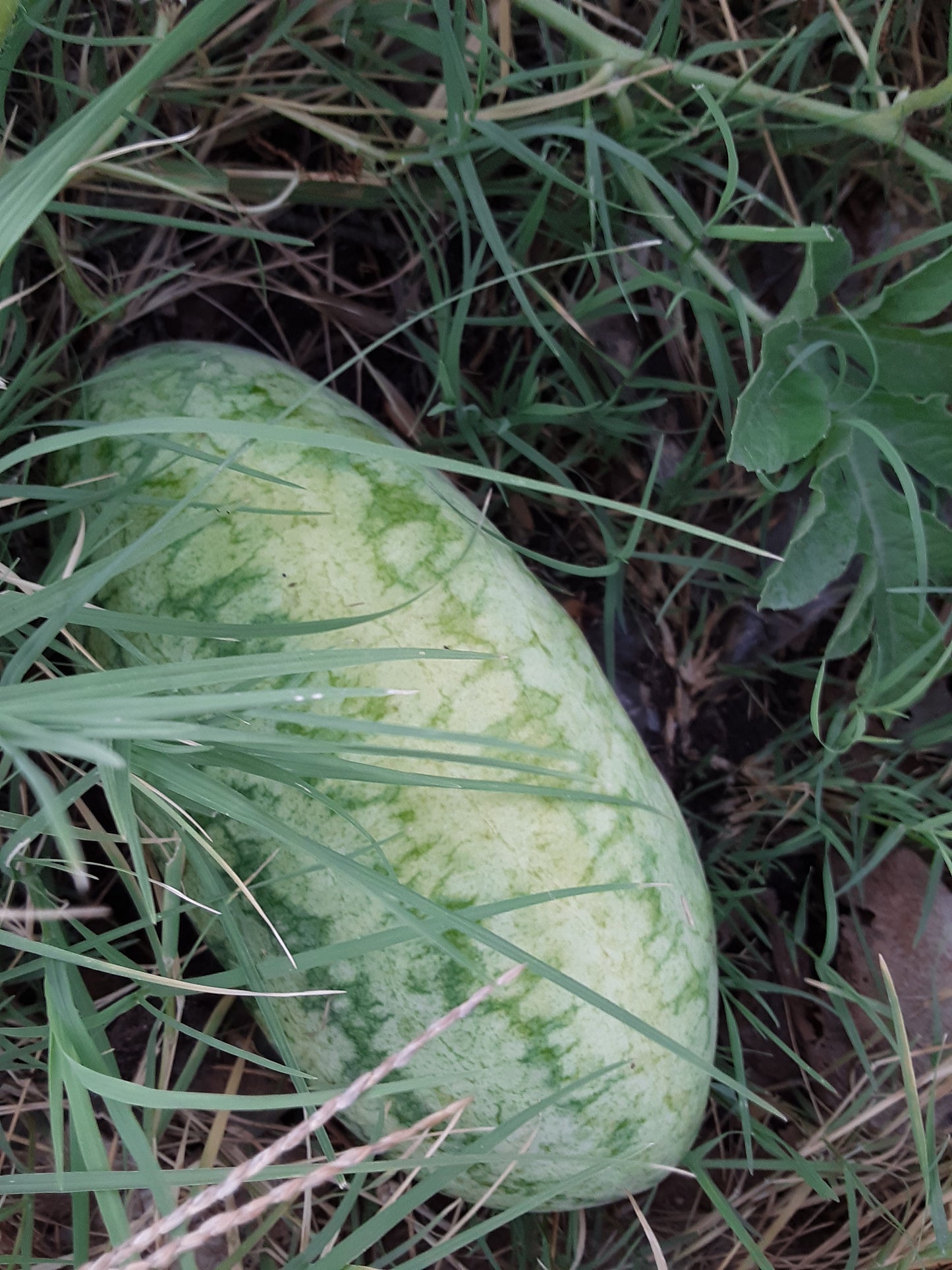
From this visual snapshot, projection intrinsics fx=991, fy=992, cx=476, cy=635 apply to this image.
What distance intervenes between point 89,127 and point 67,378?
0.59 metres

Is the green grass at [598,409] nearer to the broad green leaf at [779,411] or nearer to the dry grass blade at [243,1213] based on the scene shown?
the broad green leaf at [779,411]

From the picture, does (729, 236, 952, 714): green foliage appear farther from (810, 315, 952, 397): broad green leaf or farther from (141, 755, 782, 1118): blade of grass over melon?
(141, 755, 782, 1118): blade of grass over melon

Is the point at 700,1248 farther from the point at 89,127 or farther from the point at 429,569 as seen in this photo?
the point at 89,127

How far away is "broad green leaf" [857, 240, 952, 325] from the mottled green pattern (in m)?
0.52

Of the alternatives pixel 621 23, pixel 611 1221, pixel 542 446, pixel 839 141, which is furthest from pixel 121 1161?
pixel 839 141

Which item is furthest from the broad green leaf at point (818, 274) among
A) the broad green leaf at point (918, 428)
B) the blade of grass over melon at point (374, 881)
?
the blade of grass over melon at point (374, 881)

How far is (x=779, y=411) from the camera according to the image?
1.13 metres

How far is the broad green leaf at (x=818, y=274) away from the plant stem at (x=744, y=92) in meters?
0.15

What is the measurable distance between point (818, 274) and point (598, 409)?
348 millimetres

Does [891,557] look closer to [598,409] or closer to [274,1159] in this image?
[598,409]

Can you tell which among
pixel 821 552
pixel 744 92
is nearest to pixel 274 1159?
pixel 821 552

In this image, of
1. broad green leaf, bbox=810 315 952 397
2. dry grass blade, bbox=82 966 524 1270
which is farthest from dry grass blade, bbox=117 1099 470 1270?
broad green leaf, bbox=810 315 952 397

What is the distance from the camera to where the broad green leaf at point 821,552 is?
1.17 metres

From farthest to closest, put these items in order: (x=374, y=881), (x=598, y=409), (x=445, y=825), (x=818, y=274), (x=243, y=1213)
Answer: (x=598, y=409)
(x=818, y=274)
(x=445, y=825)
(x=374, y=881)
(x=243, y=1213)
